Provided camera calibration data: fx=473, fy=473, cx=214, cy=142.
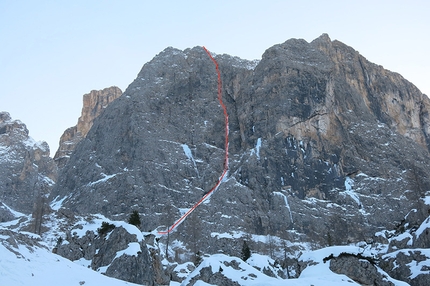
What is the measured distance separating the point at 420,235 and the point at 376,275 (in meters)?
12.5

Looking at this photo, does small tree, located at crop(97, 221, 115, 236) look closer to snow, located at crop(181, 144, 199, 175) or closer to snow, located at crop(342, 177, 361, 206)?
snow, located at crop(342, 177, 361, 206)

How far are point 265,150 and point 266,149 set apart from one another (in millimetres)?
452

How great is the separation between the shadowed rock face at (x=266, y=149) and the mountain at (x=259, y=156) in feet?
Answer: 1.23

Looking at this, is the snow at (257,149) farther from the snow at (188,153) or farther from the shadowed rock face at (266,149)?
the snow at (188,153)

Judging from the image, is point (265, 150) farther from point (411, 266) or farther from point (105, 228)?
point (411, 266)

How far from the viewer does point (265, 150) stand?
12006 centimetres

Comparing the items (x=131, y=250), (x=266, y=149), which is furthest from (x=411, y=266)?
(x=266, y=149)

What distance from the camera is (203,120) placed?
466 ft

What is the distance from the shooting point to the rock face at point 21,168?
520ft

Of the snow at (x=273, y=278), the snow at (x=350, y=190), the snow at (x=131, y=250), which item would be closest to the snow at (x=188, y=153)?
the snow at (x=350, y=190)

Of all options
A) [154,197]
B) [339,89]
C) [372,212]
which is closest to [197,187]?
[154,197]

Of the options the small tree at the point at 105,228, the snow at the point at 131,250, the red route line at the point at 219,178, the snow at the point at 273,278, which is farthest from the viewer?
the red route line at the point at 219,178

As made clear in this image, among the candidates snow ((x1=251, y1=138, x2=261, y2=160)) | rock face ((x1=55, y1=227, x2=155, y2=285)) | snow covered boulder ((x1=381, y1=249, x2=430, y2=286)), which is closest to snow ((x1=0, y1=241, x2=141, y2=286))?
rock face ((x1=55, y1=227, x2=155, y2=285))

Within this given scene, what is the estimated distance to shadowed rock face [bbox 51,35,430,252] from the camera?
341ft
